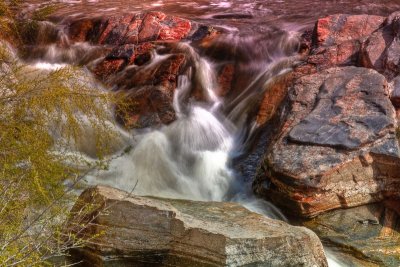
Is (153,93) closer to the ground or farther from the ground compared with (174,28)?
closer to the ground

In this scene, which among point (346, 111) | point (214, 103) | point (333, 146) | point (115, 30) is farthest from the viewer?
point (115, 30)

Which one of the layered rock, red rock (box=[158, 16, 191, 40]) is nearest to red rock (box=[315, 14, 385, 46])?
the layered rock

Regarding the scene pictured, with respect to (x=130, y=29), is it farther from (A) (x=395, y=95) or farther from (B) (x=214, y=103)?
(A) (x=395, y=95)

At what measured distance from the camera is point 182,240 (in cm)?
476

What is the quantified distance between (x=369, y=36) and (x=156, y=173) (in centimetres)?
479

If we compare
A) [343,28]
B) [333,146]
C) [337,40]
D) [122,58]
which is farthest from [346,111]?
[122,58]

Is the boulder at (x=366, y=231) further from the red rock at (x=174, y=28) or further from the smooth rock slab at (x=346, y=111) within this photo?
the red rock at (x=174, y=28)

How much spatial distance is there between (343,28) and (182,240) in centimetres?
678

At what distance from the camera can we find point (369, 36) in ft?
31.1

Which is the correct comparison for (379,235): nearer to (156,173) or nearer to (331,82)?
(331,82)

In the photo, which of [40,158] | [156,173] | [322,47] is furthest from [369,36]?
[40,158]

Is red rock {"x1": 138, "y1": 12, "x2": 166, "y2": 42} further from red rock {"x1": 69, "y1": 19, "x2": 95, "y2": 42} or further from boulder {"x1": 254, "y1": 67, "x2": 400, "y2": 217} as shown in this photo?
boulder {"x1": 254, "y1": 67, "x2": 400, "y2": 217}

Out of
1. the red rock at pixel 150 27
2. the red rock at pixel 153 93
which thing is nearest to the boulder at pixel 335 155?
the red rock at pixel 153 93

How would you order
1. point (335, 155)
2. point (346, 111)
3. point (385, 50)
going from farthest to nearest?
point (385, 50), point (346, 111), point (335, 155)
